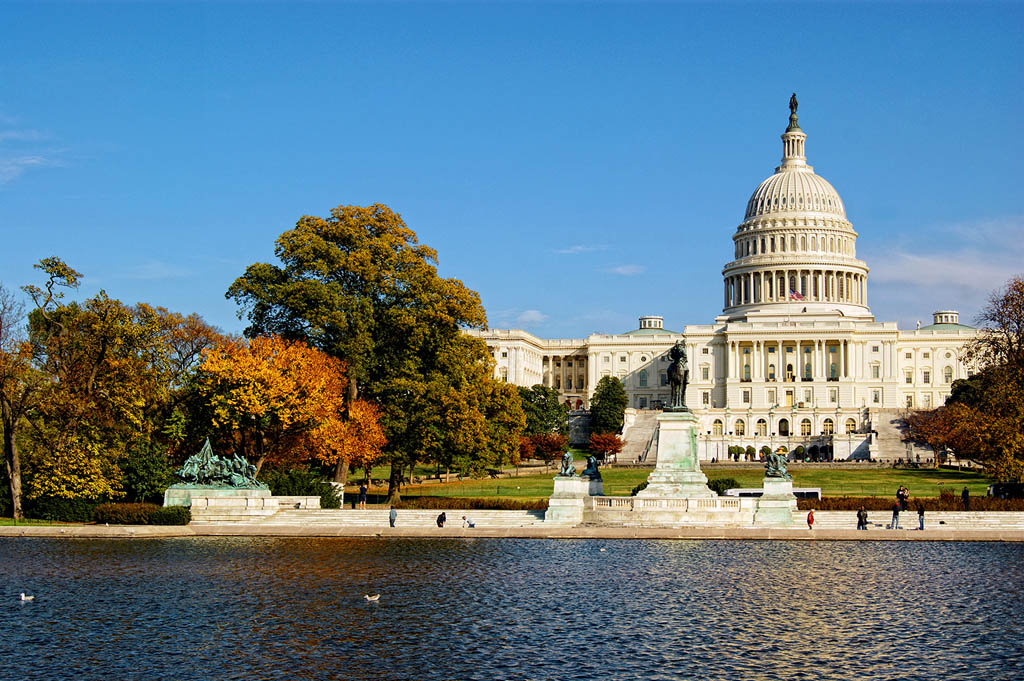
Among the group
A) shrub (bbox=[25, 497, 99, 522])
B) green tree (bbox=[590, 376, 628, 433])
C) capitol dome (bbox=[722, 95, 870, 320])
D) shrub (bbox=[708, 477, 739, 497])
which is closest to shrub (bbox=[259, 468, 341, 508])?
shrub (bbox=[25, 497, 99, 522])

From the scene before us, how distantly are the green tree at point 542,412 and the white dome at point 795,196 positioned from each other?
172ft

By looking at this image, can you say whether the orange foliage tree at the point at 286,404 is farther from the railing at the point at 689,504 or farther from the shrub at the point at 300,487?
the railing at the point at 689,504

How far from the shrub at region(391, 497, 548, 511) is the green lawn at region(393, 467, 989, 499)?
8494 mm

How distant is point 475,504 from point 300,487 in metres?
7.82

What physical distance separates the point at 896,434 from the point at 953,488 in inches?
1888

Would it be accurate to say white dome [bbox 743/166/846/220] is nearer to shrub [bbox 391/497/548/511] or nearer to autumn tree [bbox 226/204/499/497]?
autumn tree [bbox 226/204/499/497]

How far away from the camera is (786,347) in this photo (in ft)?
498

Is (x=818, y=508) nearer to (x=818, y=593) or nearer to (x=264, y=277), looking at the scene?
(x=818, y=593)

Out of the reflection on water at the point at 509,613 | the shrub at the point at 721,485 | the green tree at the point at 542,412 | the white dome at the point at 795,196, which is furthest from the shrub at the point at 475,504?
the white dome at the point at 795,196

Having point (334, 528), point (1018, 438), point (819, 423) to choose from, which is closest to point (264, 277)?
point (334, 528)

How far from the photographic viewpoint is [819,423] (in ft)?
451

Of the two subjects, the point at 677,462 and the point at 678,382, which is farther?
the point at 678,382

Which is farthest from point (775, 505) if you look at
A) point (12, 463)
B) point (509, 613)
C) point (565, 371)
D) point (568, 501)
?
point (565, 371)

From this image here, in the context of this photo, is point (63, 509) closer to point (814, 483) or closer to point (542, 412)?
point (814, 483)
